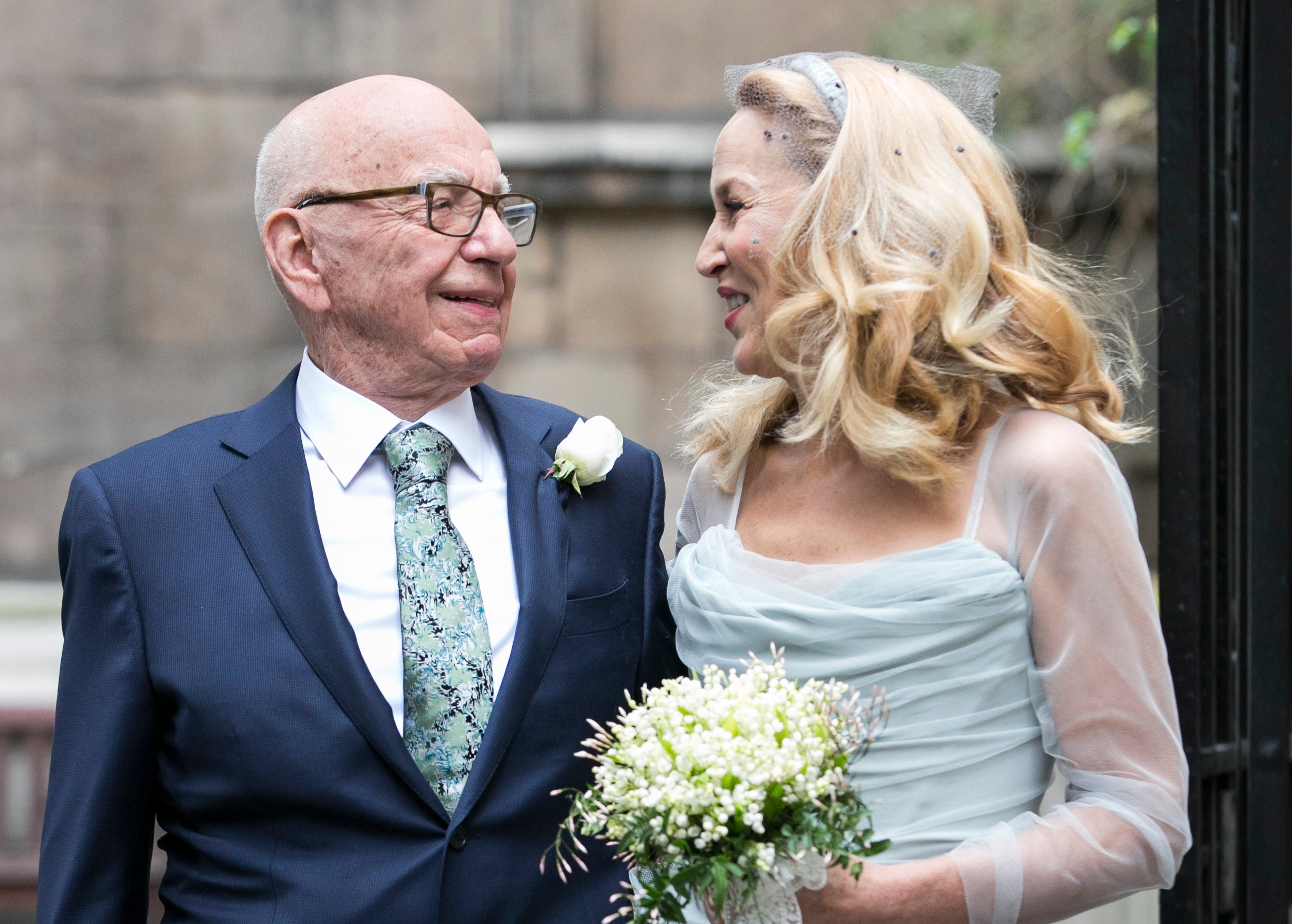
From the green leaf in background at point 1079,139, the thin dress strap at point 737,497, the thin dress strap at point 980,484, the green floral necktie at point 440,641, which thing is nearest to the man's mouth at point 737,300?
the thin dress strap at point 737,497

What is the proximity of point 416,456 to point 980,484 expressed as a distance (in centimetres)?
110

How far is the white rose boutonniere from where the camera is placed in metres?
2.75

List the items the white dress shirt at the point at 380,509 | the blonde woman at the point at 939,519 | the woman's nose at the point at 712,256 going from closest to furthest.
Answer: the blonde woman at the point at 939,519, the white dress shirt at the point at 380,509, the woman's nose at the point at 712,256

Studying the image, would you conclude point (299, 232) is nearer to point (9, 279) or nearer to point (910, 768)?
point (910, 768)

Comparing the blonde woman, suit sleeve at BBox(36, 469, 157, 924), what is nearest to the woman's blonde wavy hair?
the blonde woman

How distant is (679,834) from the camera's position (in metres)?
1.84

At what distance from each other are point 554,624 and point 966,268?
40.3 inches

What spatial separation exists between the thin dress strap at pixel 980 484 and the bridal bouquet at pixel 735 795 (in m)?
0.46

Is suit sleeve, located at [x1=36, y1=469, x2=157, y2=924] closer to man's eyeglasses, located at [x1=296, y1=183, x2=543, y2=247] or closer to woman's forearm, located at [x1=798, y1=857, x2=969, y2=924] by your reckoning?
man's eyeglasses, located at [x1=296, y1=183, x2=543, y2=247]

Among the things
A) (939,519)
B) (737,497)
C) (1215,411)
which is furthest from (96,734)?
(1215,411)

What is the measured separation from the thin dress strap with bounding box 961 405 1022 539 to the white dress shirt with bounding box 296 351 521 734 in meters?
0.87

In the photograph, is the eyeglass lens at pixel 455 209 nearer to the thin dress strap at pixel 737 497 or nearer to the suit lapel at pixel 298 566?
the suit lapel at pixel 298 566

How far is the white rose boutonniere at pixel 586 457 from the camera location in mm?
2750

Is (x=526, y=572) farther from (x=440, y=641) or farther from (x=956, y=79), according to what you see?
(x=956, y=79)
